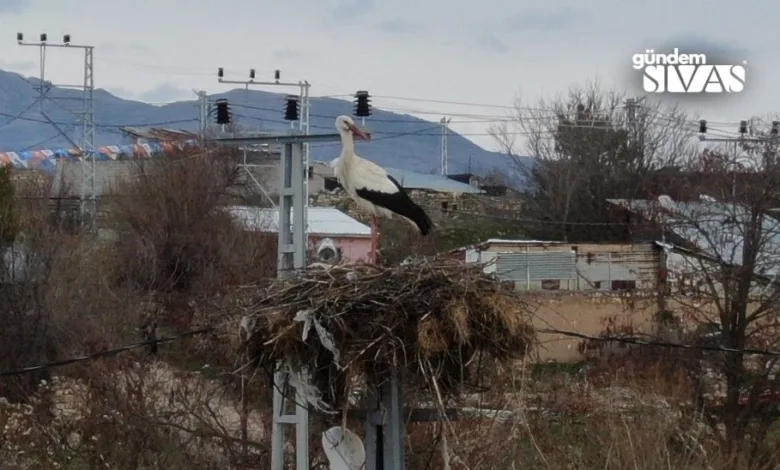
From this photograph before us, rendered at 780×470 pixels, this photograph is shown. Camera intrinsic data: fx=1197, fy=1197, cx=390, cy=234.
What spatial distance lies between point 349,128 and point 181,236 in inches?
872

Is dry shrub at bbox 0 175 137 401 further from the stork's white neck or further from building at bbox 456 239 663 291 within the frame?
building at bbox 456 239 663 291

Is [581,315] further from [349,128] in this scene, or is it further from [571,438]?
[349,128]

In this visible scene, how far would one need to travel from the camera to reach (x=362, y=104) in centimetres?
977

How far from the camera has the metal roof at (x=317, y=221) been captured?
107 feet

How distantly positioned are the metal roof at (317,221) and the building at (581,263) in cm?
521

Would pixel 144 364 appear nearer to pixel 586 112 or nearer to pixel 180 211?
pixel 180 211

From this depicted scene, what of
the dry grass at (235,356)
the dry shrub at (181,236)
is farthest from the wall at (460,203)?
the dry grass at (235,356)

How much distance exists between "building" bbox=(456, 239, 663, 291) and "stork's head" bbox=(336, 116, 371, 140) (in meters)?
22.1

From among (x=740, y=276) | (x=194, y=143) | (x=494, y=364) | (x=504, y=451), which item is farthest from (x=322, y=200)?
(x=494, y=364)

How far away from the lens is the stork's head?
8.72 metres

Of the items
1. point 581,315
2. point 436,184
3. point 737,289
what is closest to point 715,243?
point 737,289

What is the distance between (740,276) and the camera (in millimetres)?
18391

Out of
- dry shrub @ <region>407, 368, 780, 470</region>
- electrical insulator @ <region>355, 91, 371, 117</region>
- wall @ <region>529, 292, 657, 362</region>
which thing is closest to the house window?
wall @ <region>529, 292, 657, 362</region>

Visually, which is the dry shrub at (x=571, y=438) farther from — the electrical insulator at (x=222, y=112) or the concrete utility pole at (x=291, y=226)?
the electrical insulator at (x=222, y=112)
